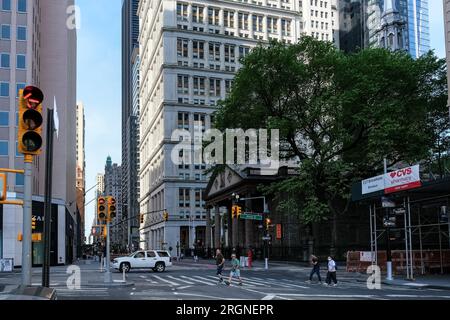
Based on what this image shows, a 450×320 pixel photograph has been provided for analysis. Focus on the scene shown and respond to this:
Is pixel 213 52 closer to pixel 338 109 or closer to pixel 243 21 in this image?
pixel 243 21

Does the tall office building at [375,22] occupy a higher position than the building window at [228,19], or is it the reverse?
the tall office building at [375,22]

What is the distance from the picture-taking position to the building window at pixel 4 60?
55.8 metres

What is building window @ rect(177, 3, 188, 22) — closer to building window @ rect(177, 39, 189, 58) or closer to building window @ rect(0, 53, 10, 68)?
building window @ rect(177, 39, 189, 58)

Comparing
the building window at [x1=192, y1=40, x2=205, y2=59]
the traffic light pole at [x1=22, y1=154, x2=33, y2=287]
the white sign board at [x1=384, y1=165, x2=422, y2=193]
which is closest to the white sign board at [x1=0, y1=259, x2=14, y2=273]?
the white sign board at [x1=384, y1=165, x2=422, y2=193]

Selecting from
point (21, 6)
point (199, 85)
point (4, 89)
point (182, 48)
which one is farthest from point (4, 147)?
point (182, 48)

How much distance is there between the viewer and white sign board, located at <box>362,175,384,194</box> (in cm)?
3363

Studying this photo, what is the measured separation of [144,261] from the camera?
42.8 m

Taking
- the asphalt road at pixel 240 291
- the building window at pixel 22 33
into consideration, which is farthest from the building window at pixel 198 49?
the asphalt road at pixel 240 291

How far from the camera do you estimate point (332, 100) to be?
1806 inches

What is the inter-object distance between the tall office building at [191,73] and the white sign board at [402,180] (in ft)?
263

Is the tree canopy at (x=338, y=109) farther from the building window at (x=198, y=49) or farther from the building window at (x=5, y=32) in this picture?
the building window at (x=198, y=49)

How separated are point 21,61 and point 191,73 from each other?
64.5m
